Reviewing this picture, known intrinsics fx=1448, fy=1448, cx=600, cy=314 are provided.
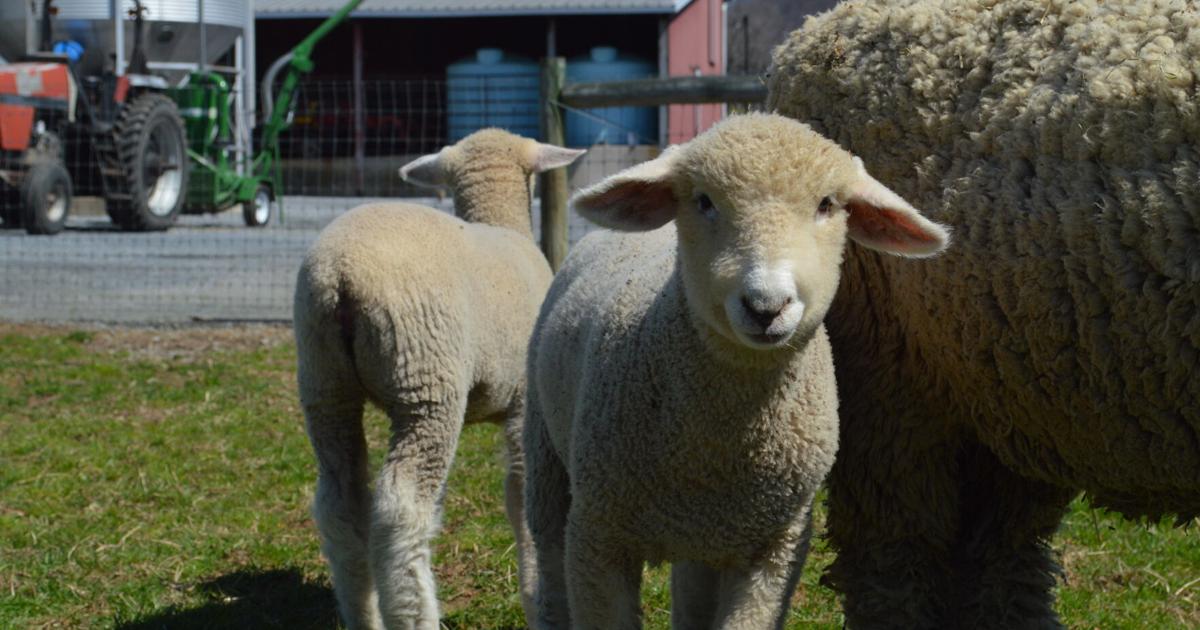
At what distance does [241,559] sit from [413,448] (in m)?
1.23

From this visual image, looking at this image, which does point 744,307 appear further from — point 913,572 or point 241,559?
point 241,559

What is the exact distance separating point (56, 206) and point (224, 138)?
3.41 m

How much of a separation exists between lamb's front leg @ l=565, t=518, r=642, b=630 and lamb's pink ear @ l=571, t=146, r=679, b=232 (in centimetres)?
64

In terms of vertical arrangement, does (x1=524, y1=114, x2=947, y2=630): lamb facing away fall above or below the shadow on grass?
above

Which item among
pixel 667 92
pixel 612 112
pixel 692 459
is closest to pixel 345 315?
pixel 692 459

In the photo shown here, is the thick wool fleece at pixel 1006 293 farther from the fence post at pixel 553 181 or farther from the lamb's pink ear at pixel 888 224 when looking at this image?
the fence post at pixel 553 181

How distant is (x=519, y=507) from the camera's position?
473 cm

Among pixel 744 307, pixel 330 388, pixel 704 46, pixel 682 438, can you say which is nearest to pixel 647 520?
pixel 682 438

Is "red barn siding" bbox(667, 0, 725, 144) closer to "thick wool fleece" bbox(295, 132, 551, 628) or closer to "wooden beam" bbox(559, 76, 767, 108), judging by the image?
"wooden beam" bbox(559, 76, 767, 108)

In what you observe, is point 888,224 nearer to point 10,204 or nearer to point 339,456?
point 339,456

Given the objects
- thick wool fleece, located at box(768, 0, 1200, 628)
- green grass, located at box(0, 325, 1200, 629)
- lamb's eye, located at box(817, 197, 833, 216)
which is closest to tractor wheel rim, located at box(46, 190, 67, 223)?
green grass, located at box(0, 325, 1200, 629)

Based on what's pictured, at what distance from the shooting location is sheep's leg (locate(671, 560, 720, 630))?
11.8 ft

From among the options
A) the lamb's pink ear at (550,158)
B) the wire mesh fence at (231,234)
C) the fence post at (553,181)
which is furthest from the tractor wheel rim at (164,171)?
the lamb's pink ear at (550,158)

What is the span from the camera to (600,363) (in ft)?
10.5
